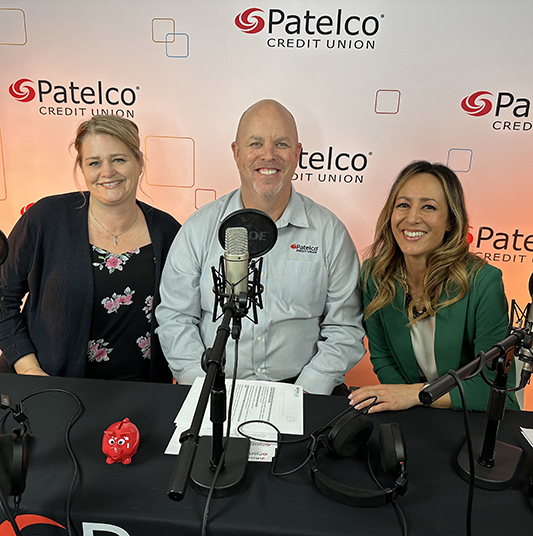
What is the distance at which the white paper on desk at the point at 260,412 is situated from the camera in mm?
1273

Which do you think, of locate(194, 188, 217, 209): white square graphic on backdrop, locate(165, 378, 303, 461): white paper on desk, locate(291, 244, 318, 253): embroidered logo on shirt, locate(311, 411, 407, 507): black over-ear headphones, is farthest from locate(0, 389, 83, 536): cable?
locate(194, 188, 217, 209): white square graphic on backdrop

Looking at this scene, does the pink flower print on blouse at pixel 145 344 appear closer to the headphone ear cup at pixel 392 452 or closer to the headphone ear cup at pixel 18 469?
the headphone ear cup at pixel 18 469

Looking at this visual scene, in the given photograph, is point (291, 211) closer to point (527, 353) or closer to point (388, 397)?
point (388, 397)

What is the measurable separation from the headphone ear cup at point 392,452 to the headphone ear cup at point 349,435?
0.06 meters

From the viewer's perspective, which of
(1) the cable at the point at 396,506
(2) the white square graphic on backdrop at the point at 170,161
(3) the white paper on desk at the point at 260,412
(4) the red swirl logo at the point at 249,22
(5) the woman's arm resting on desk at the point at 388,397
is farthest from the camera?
(2) the white square graphic on backdrop at the point at 170,161

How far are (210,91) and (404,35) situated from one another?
3.92ft

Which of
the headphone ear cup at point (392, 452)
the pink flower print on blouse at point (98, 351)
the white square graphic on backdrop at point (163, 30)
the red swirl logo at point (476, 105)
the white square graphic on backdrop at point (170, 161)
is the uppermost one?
the white square graphic on backdrop at point (163, 30)

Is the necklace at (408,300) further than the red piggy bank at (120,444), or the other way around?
the necklace at (408,300)

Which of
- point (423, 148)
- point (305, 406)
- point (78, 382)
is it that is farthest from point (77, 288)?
point (423, 148)

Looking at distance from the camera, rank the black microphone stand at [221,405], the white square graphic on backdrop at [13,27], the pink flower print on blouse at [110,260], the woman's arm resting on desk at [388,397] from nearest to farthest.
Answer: the black microphone stand at [221,405]
the woman's arm resting on desk at [388,397]
the pink flower print on blouse at [110,260]
the white square graphic on backdrop at [13,27]

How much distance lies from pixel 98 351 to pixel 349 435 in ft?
4.77

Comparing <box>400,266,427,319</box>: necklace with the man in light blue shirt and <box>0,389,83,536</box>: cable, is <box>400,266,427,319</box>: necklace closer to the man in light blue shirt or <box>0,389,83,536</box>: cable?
the man in light blue shirt

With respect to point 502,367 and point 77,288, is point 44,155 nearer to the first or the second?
point 77,288

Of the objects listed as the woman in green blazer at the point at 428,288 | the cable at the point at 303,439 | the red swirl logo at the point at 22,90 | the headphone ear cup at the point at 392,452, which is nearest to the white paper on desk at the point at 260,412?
the cable at the point at 303,439
